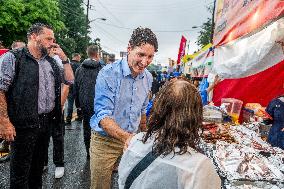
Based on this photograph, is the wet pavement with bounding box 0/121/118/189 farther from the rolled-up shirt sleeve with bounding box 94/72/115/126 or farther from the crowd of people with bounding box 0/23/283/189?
the rolled-up shirt sleeve with bounding box 94/72/115/126

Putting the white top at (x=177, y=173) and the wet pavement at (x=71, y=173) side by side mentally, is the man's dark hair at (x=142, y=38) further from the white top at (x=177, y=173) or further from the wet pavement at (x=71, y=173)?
the wet pavement at (x=71, y=173)

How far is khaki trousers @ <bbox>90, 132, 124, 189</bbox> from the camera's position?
3039 mm

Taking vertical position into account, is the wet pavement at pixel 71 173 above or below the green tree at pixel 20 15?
below

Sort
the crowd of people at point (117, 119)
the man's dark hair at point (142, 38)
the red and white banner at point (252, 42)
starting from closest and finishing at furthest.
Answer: the crowd of people at point (117, 119) < the man's dark hair at point (142, 38) < the red and white banner at point (252, 42)

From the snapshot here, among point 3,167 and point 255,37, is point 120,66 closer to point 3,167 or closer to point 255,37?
point 255,37

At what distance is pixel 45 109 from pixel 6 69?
0.72 metres

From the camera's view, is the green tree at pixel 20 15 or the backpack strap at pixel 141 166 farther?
the green tree at pixel 20 15

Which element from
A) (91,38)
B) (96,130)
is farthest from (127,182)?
(91,38)

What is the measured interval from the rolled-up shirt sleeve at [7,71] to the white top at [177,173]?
2.30 meters

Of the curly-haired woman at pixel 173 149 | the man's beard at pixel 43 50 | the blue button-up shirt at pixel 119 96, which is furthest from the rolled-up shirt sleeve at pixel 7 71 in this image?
the curly-haired woman at pixel 173 149

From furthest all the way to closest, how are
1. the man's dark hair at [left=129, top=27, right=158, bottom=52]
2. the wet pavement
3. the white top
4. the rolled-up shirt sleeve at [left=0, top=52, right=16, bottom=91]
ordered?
the wet pavement < the rolled-up shirt sleeve at [left=0, top=52, right=16, bottom=91] < the man's dark hair at [left=129, top=27, right=158, bottom=52] < the white top

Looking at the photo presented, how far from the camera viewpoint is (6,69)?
3.60 metres

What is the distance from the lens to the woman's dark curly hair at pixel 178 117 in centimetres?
178

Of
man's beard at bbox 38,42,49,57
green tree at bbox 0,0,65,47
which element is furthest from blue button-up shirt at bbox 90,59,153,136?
green tree at bbox 0,0,65,47
